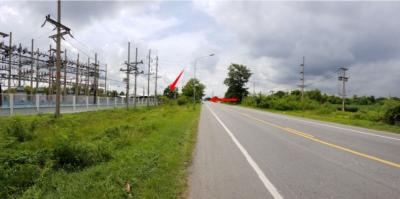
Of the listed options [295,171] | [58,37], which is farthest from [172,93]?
[295,171]

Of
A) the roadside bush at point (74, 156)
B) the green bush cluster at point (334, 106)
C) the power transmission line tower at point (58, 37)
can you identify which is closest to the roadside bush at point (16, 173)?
the roadside bush at point (74, 156)

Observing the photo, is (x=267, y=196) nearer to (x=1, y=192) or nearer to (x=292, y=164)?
(x=292, y=164)

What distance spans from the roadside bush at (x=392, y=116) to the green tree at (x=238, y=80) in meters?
98.8

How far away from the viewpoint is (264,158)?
29.2 ft

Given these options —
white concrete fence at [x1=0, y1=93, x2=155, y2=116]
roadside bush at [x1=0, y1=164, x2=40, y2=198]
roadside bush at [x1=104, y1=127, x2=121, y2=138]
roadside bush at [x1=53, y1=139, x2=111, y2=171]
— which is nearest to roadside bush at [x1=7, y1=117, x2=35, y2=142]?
roadside bush at [x1=104, y1=127, x2=121, y2=138]

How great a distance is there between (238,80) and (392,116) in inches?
3995

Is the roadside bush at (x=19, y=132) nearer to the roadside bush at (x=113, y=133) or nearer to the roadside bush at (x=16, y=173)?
the roadside bush at (x=113, y=133)

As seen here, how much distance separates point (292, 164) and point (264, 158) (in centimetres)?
107

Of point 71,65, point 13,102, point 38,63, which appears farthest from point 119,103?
point 13,102

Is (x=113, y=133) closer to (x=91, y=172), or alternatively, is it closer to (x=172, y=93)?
(x=91, y=172)

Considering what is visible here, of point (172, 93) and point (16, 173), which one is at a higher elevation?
point (172, 93)

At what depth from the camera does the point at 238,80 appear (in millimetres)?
126438

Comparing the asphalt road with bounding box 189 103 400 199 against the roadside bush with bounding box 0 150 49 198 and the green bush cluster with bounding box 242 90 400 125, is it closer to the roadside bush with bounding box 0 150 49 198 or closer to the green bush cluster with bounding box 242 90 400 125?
the roadside bush with bounding box 0 150 49 198

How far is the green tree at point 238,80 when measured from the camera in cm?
12525
